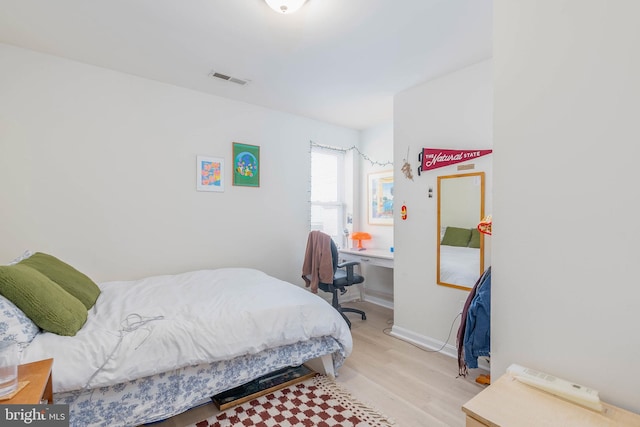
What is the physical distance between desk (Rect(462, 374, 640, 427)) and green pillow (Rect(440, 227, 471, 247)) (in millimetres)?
1738

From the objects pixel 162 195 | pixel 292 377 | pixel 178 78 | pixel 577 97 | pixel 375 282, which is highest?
pixel 178 78

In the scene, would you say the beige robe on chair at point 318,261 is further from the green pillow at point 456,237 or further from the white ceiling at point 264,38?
the white ceiling at point 264,38

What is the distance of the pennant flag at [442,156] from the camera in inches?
103

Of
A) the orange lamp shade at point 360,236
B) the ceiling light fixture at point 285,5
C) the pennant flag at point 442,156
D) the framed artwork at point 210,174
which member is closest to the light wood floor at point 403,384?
the orange lamp shade at point 360,236

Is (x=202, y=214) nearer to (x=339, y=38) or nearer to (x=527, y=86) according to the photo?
(x=339, y=38)

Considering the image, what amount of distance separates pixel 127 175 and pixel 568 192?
3.16 metres

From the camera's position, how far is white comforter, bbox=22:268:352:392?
4.83 ft

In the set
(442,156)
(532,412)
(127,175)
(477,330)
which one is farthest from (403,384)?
(127,175)

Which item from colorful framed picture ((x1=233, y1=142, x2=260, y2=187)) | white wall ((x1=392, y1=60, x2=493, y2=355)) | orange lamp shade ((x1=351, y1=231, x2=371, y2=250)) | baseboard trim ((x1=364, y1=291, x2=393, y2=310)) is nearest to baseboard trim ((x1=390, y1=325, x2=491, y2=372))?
white wall ((x1=392, y1=60, x2=493, y2=355))

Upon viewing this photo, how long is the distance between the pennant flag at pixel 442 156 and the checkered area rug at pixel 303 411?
2067mm

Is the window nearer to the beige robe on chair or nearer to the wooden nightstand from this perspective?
the beige robe on chair

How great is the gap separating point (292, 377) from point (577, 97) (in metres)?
2.32

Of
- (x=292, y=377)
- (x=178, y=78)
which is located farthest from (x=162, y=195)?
(x=292, y=377)

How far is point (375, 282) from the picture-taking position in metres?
4.29
